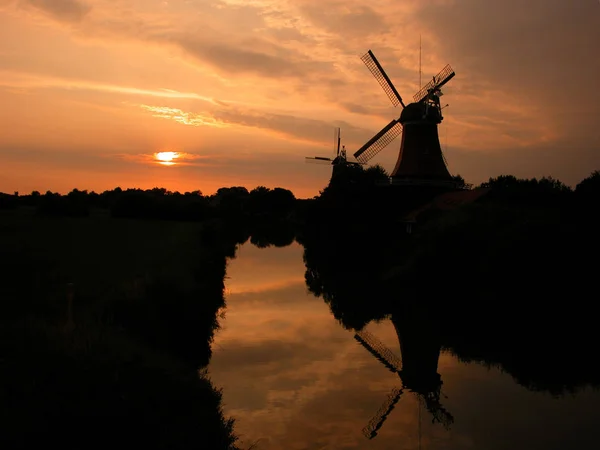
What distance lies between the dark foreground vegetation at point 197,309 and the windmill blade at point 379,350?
0.91 metres

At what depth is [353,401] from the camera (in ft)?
34.1

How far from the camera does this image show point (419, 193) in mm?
43812

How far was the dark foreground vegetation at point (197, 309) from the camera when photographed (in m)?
6.51

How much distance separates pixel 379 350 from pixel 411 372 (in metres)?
1.79

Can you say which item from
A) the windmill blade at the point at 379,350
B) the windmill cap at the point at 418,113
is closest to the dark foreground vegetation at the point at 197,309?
the windmill blade at the point at 379,350

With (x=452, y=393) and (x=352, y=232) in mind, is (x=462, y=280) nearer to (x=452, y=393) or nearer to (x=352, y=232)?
(x=452, y=393)

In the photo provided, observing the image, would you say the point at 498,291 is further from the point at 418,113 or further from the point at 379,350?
the point at 418,113

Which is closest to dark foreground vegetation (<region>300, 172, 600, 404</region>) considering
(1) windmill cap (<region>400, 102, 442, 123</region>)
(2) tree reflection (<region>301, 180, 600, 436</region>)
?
(2) tree reflection (<region>301, 180, 600, 436</region>)

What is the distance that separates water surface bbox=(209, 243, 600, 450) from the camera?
8727 millimetres

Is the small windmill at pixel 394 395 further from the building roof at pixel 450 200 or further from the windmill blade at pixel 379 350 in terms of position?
the building roof at pixel 450 200

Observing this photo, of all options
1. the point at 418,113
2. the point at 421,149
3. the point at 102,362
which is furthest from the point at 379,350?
the point at 418,113

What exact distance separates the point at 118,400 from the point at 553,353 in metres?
11.1

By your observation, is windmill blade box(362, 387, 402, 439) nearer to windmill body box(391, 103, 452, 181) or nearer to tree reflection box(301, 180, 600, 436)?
tree reflection box(301, 180, 600, 436)

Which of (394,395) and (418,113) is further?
(418,113)
